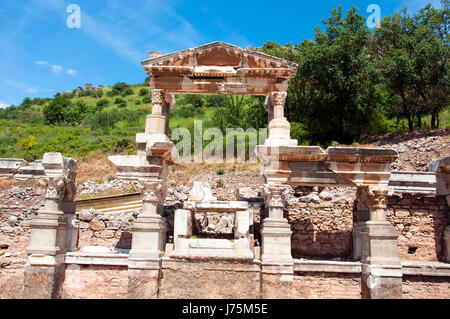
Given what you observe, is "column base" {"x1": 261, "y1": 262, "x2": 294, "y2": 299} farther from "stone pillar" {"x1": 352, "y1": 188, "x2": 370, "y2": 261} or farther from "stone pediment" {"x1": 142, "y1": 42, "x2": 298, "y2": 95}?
"stone pediment" {"x1": 142, "y1": 42, "x2": 298, "y2": 95}

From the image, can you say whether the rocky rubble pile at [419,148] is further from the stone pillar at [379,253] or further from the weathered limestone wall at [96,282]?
the weathered limestone wall at [96,282]

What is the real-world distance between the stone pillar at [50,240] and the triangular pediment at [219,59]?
3.59 meters

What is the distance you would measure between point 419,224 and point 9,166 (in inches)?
470

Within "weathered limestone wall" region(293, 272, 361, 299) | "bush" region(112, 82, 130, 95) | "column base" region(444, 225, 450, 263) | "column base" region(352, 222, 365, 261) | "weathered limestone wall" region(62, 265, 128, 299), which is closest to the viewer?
"weathered limestone wall" region(293, 272, 361, 299)

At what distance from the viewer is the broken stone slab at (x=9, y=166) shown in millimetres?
9695

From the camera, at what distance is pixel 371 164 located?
812 centimetres

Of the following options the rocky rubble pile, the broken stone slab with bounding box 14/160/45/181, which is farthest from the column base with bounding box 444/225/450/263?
the broken stone slab with bounding box 14/160/45/181

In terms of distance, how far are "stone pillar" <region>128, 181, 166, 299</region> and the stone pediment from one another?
285 centimetres

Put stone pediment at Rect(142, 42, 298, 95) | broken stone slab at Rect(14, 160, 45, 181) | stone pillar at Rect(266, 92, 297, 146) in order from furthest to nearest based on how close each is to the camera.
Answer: broken stone slab at Rect(14, 160, 45, 181) → stone pediment at Rect(142, 42, 298, 95) → stone pillar at Rect(266, 92, 297, 146)

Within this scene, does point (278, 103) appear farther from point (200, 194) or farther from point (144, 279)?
point (144, 279)

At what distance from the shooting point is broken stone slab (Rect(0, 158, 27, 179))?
970cm

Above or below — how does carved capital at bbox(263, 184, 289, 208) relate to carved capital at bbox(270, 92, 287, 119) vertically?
below

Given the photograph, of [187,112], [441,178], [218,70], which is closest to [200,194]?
[218,70]

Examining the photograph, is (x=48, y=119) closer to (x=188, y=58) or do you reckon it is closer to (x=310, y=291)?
(x=188, y=58)
